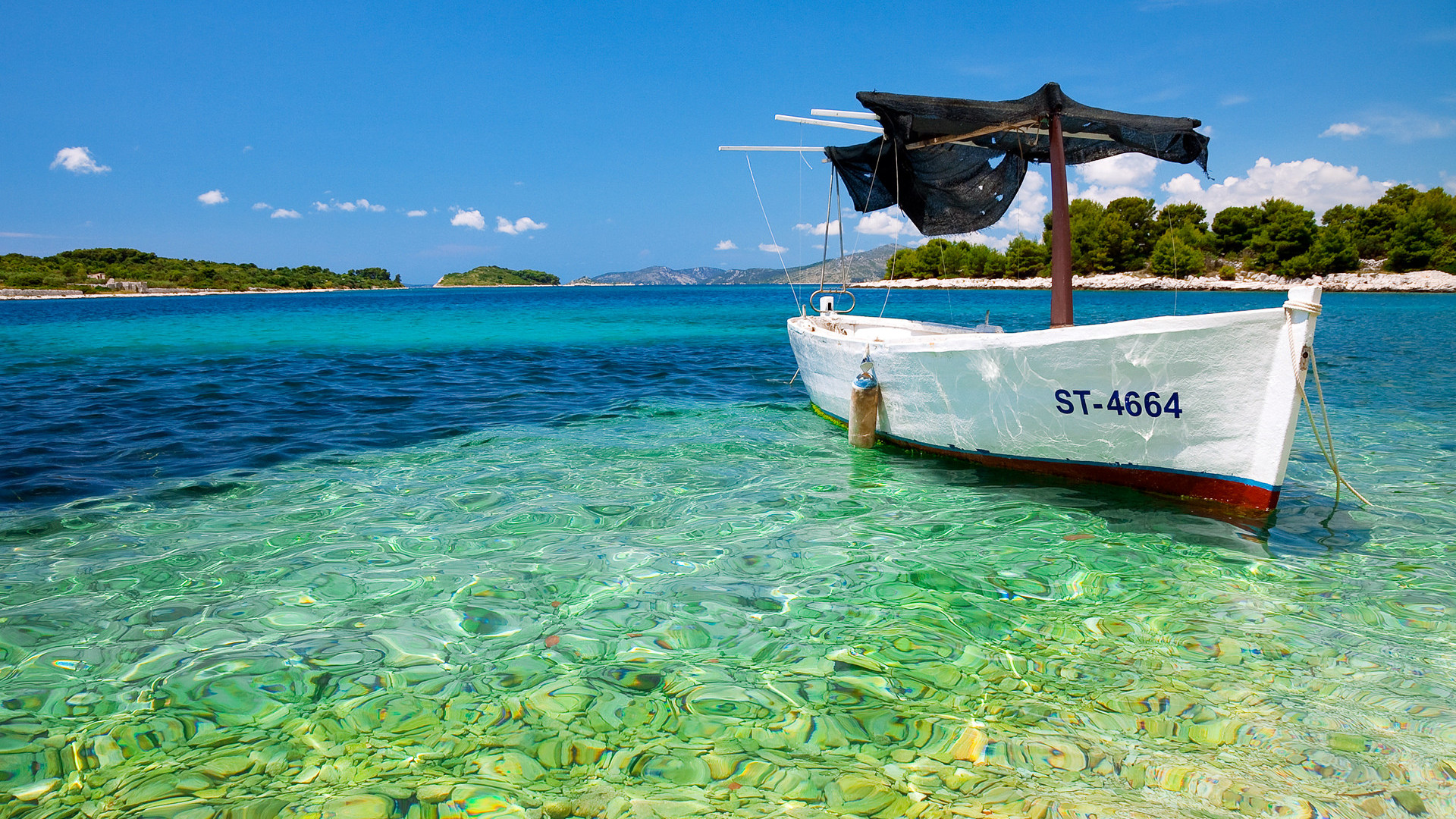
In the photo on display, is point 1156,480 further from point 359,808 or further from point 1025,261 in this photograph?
point 1025,261

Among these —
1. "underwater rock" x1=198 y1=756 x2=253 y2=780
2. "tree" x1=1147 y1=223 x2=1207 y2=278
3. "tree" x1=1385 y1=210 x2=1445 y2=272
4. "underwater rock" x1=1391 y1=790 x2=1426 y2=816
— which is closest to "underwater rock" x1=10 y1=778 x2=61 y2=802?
"underwater rock" x1=198 y1=756 x2=253 y2=780

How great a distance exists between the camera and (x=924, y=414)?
727 cm

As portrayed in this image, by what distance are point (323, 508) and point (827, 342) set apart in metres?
5.89

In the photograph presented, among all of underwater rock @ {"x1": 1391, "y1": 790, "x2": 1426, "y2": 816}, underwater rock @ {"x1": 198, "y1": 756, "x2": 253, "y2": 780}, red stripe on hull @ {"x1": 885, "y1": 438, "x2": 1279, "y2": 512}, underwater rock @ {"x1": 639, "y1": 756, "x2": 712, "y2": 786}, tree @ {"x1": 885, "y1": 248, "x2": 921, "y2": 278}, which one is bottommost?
underwater rock @ {"x1": 1391, "y1": 790, "x2": 1426, "y2": 816}

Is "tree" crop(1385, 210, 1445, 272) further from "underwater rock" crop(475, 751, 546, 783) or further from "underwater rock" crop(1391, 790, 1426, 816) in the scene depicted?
"underwater rock" crop(475, 751, 546, 783)

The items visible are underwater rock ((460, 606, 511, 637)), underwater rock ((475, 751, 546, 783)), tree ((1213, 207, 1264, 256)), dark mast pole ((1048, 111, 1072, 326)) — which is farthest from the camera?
tree ((1213, 207, 1264, 256))

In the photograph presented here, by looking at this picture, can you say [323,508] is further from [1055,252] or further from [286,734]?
[1055,252]

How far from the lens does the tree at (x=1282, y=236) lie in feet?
197

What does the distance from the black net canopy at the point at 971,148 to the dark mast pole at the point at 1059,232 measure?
1.05 feet

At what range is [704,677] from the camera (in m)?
3.35

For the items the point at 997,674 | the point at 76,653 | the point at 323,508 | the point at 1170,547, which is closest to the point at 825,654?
the point at 997,674

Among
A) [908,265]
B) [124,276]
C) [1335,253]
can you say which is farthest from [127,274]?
[1335,253]

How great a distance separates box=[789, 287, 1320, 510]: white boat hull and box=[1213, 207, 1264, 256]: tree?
77.0 metres

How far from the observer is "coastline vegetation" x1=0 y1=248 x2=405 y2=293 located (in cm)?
8688
